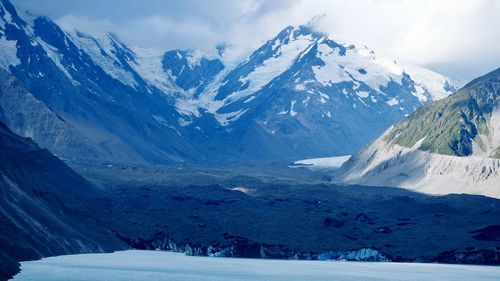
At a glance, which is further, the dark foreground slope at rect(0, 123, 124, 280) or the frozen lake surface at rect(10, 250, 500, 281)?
the dark foreground slope at rect(0, 123, 124, 280)

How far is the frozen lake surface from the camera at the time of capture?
138 meters

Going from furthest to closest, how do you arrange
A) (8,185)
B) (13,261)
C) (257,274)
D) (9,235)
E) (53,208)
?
(53,208) < (8,185) < (257,274) < (9,235) < (13,261)

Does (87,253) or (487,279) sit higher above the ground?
(87,253)

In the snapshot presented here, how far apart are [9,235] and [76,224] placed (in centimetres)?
4087

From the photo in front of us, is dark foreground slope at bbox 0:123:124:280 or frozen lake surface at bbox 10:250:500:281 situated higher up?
dark foreground slope at bbox 0:123:124:280

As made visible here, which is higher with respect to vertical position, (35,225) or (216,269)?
(35,225)

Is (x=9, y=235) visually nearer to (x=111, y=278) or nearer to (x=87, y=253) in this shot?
(x=111, y=278)

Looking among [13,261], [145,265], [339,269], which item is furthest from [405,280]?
[13,261]

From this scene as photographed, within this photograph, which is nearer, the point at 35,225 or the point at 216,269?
the point at 35,225

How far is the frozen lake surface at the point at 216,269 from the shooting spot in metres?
138

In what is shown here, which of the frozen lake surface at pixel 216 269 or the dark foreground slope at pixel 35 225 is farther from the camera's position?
the dark foreground slope at pixel 35 225

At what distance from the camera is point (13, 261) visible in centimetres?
13200

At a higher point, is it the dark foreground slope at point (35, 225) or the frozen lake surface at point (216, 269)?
the dark foreground slope at point (35, 225)

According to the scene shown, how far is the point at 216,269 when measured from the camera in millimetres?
163000
